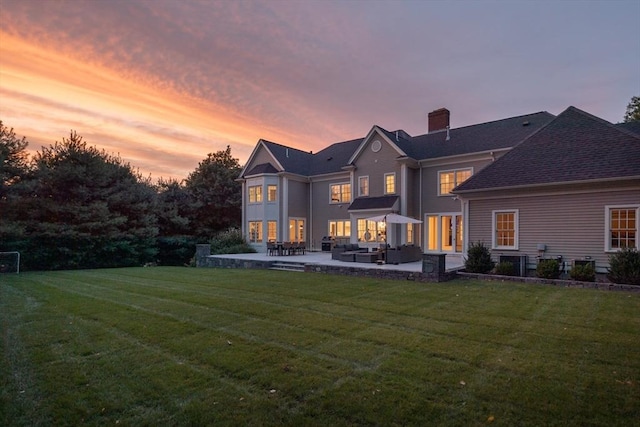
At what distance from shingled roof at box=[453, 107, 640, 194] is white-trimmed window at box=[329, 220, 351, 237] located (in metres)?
9.53

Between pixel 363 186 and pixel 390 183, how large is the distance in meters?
1.83

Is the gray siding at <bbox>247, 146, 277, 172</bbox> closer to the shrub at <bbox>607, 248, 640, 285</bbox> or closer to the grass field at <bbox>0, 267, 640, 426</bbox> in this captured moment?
the grass field at <bbox>0, 267, 640, 426</bbox>

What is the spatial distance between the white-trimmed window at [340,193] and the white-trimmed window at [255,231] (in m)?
5.53

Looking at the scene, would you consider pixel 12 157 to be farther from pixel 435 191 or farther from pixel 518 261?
pixel 518 261

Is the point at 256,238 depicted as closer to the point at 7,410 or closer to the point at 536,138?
the point at 536,138

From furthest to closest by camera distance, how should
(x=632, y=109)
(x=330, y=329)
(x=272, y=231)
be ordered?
(x=632, y=109) → (x=272, y=231) → (x=330, y=329)

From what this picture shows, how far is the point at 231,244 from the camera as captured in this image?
23531 millimetres

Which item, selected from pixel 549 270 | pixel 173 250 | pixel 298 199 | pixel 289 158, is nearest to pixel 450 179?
pixel 549 270

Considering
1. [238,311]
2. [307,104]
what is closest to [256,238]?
[307,104]

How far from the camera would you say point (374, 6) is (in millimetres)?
13367

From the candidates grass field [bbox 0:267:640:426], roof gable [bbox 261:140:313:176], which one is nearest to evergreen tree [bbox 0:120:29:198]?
grass field [bbox 0:267:640:426]

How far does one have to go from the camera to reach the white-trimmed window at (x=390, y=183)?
1998 centimetres

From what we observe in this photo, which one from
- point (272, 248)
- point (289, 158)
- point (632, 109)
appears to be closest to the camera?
point (272, 248)

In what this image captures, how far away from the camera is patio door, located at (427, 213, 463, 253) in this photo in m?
18.5
